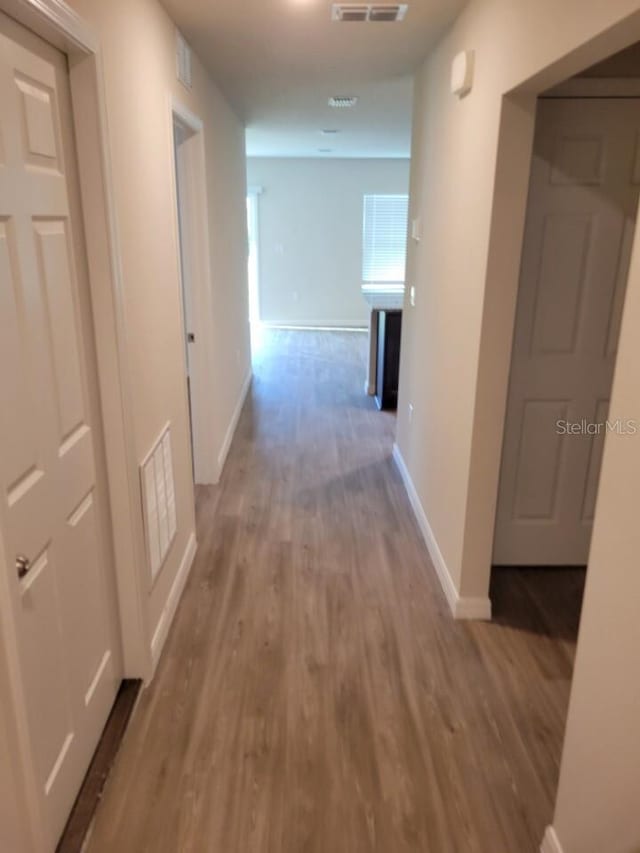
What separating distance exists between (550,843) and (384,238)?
28.2 ft

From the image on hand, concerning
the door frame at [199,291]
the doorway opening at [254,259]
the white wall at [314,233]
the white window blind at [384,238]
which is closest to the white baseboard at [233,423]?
the door frame at [199,291]

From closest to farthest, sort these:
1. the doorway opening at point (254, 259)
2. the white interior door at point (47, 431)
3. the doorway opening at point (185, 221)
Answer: the white interior door at point (47, 431) → the doorway opening at point (185, 221) → the doorway opening at point (254, 259)

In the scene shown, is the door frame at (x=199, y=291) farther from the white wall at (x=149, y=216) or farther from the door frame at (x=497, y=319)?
the door frame at (x=497, y=319)

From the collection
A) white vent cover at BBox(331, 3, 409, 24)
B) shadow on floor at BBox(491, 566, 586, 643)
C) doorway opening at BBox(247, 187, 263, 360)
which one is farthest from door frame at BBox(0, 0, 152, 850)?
doorway opening at BBox(247, 187, 263, 360)

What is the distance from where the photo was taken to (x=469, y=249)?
254 cm

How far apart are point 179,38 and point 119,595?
243 centimetres

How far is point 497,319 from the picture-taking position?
235 cm

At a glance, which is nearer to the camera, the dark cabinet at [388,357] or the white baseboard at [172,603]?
the white baseboard at [172,603]

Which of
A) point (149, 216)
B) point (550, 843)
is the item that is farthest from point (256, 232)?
point (550, 843)

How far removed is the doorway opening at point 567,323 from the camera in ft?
8.26

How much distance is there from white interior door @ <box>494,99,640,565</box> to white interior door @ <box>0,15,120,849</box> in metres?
1.83

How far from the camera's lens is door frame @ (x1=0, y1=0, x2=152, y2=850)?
4.54 feet

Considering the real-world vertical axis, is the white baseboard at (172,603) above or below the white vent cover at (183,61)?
below

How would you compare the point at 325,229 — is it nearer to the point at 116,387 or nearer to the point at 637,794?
the point at 116,387
